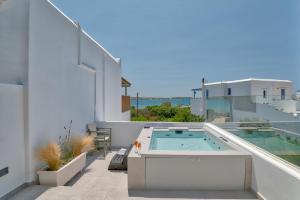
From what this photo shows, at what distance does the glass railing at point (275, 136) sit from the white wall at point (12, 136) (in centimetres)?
464

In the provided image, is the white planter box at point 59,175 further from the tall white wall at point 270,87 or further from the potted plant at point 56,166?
the tall white wall at point 270,87

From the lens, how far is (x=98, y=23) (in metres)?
9.99

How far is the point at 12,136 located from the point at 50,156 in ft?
2.69

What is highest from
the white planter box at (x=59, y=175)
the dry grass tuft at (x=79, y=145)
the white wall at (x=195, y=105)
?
the white wall at (x=195, y=105)

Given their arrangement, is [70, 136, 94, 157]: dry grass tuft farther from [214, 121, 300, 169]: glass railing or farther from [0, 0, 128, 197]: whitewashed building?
[214, 121, 300, 169]: glass railing

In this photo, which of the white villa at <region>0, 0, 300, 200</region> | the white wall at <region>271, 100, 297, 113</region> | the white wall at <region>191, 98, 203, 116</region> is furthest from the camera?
the white wall at <region>191, 98, 203, 116</region>

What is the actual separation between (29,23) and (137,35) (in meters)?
8.66

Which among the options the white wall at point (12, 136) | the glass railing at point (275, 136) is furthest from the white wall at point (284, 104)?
the white wall at point (12, 136)

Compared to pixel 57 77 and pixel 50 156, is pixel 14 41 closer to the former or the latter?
pixel 57 77

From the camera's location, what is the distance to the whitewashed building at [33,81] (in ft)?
12.8

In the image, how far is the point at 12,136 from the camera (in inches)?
158

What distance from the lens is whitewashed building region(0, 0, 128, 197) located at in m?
3.89

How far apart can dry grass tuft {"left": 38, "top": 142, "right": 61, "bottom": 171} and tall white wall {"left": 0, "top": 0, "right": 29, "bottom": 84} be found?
1416 millimetres

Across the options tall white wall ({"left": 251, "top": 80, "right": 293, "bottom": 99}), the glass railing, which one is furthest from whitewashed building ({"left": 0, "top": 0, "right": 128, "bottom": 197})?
tall white wall ({"left": 251, "top": 80, "right": 293, "bottom": 99})
